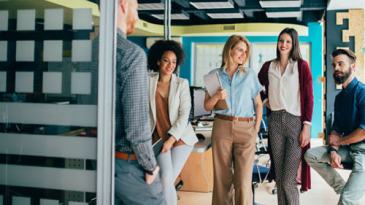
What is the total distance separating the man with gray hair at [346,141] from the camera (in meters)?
2.70

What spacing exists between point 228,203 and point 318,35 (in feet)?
24.5

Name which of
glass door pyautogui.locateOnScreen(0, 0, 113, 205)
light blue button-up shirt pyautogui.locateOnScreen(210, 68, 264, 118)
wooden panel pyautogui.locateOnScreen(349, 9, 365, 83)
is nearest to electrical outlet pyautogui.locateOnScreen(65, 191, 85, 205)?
glass door pyautogui.locateOnScreen(0, 0, 113, 205)

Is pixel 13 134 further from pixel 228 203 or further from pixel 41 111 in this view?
pixel 228 203

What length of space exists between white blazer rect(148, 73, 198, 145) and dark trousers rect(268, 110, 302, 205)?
0.77 m

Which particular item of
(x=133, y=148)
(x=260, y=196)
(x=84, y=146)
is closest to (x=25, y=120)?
(x=84, y=146)

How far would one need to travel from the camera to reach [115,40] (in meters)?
1.64

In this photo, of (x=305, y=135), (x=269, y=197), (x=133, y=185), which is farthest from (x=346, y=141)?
(x=133, y=185)

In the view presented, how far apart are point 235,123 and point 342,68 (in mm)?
1144

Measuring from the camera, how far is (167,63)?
8.37ft

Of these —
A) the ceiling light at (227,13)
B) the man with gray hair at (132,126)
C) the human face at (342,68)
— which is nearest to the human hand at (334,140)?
the human face at (342,68)

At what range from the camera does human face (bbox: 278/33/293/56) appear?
2746 mm

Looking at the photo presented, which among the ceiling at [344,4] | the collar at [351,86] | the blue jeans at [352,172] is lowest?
the blue jeans at [352,172]

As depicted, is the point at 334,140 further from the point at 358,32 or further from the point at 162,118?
the point at 358,32

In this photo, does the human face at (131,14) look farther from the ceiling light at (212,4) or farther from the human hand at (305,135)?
the ceiling light at (212,4)
